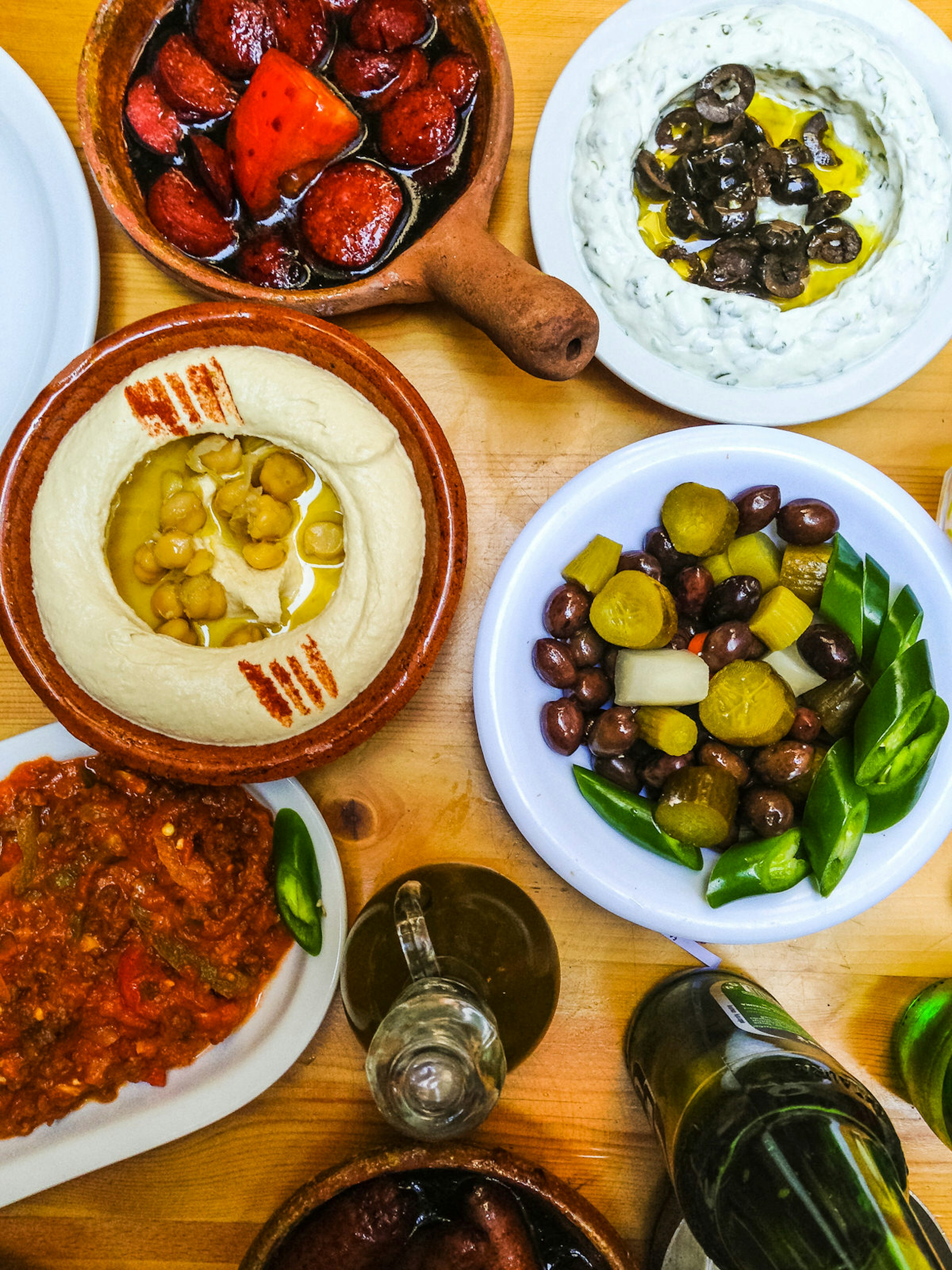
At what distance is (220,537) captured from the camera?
1.34m

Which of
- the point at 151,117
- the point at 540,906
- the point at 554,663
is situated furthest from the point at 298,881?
the point at 151,117

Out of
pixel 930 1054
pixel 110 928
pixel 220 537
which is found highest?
pixel 220 537

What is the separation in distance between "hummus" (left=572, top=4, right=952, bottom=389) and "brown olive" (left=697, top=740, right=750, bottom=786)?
2.04ft

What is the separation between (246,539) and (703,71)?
42.8 inches

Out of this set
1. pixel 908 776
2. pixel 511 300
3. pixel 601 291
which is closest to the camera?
pixel 511 300

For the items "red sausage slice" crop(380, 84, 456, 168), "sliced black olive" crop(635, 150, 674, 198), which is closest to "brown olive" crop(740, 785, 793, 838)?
"sliced black olive" crop(635, 150, 674, 198)

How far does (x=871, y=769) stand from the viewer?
130 centimetres

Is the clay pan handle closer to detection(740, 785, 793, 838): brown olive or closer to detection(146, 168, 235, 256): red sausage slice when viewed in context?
detection(146, 168, 235, 256): red sausage slice

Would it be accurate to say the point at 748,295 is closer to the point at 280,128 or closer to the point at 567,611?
the point at 567,611

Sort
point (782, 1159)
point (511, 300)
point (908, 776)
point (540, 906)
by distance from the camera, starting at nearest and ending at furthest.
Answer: point (782, 1159), point (511, 300), point (908, 776), point (540, 906)

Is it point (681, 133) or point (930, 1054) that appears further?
point (930, 1054)

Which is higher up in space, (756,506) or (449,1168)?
(756,506)

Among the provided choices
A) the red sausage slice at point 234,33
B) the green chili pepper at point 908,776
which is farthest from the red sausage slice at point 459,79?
the green chili pepper at point 908,776

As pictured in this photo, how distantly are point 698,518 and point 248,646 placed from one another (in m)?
0.75
